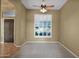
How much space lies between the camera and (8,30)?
9.62m

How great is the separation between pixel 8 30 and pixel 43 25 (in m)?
2.66

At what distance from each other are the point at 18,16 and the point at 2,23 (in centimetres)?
234

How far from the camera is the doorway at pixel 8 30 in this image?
941 cm

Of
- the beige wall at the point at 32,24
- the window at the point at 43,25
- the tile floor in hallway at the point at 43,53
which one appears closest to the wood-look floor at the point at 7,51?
the tile floor in hallway at the point at 43,53

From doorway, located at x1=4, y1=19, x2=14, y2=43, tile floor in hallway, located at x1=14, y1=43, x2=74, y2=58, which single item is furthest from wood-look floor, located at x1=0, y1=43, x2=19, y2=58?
doorway, located at x1=4, y1=19, x2=14, y2=43

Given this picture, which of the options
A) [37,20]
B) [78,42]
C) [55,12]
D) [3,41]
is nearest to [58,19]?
[55,12]

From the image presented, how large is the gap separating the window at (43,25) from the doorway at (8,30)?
1927 millimetres

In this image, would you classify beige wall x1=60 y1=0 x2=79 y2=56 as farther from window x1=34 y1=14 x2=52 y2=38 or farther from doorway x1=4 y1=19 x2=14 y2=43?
doorway x1=4 y1=19 x2=14 y2=43

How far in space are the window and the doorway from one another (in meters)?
1.93

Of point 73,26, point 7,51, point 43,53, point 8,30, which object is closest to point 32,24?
point 8,30

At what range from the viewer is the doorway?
371 inches

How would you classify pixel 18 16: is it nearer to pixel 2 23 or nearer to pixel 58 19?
pixel 2 23

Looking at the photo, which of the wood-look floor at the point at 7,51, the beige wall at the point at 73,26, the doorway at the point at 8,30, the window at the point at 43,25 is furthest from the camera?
the window at the point at 43,25

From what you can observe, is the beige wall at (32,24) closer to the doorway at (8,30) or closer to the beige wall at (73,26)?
the doorway at (8,30)
